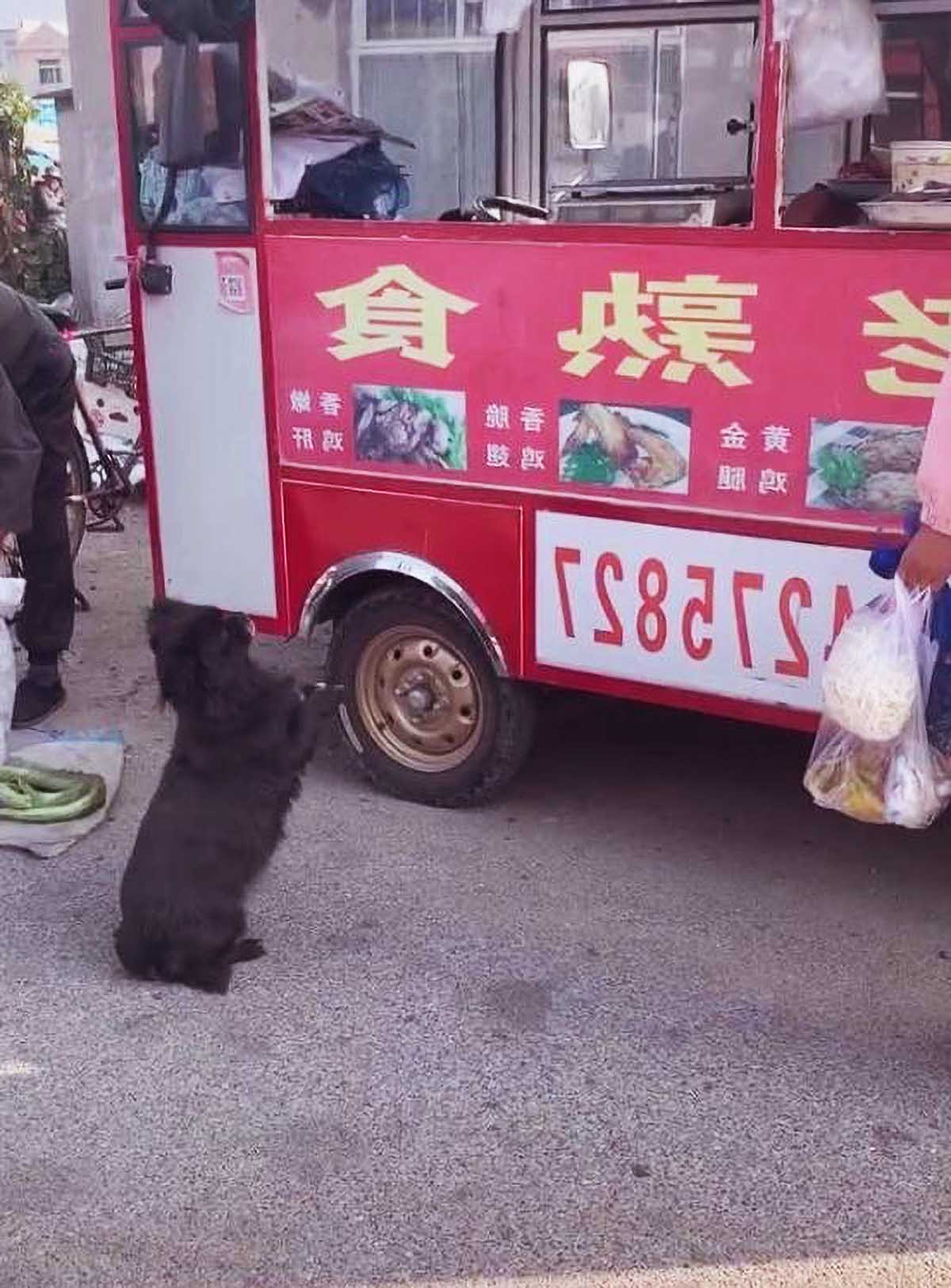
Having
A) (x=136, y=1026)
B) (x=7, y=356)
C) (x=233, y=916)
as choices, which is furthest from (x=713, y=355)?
(x=7, y=356)

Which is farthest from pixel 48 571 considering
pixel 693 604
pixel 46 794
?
pixel 693 604

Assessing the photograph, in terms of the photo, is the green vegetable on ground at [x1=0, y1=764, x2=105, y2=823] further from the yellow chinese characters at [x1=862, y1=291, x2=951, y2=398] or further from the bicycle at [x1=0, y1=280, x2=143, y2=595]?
the yellow chinese characters at [x1=862, y1=291, x2=951, y2=398]

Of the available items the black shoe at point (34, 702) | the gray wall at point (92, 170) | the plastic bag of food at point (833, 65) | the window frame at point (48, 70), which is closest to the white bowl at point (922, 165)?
the plastic bag of food at point (833, 65)

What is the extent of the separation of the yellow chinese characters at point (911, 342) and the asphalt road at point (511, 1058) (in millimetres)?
1365

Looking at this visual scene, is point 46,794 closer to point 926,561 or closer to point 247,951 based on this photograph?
point 247,951

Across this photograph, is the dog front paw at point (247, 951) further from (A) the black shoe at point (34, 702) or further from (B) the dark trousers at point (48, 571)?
(B) the dark trousers at point (48, 571)

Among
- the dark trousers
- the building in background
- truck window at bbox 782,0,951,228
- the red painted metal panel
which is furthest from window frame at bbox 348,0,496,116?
the building in background

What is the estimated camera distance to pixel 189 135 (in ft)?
12.4

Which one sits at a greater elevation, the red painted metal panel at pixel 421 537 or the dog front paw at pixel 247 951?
the red painted metal panel at pixel 421 537

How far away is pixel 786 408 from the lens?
3.36 metres

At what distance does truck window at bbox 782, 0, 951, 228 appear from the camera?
13.5 feet

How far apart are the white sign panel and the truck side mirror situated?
1.89 meters

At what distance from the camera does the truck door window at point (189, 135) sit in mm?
3787

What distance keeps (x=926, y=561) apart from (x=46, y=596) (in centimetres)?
336
